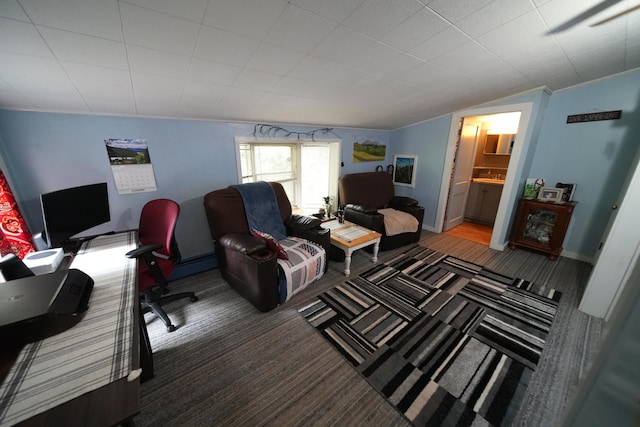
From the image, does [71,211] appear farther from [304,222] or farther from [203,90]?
[304,222]

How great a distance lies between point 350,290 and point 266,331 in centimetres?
94

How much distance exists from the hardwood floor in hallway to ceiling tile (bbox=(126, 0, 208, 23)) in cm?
422

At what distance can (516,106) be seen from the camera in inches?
111

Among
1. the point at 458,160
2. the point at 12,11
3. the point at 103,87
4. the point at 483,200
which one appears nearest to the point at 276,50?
the point at 12,11

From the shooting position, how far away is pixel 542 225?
3141 mm

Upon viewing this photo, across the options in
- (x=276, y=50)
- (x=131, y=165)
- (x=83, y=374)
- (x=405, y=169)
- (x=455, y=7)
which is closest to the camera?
(x=83, y=374)

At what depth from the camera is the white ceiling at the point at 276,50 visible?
1.07 metres

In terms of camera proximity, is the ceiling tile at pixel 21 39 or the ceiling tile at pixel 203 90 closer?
the ceiling tile at pixel 21 39

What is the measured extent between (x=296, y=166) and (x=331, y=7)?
222 centimetres

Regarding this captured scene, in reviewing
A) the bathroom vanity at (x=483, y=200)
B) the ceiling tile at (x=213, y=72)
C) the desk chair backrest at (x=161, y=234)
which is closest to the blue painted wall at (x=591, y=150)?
the bathroom vanity at (x=483, y=200)

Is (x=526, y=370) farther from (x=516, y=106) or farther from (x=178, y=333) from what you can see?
(x=516, y=106)

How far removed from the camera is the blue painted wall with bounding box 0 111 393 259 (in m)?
1.75

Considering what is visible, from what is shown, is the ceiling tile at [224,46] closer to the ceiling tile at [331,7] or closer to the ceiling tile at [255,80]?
the ceiling tile at [255,80]

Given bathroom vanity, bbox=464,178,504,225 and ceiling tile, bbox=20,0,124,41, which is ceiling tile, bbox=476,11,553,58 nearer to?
ceiling tile, bbox=20,0,124,41
